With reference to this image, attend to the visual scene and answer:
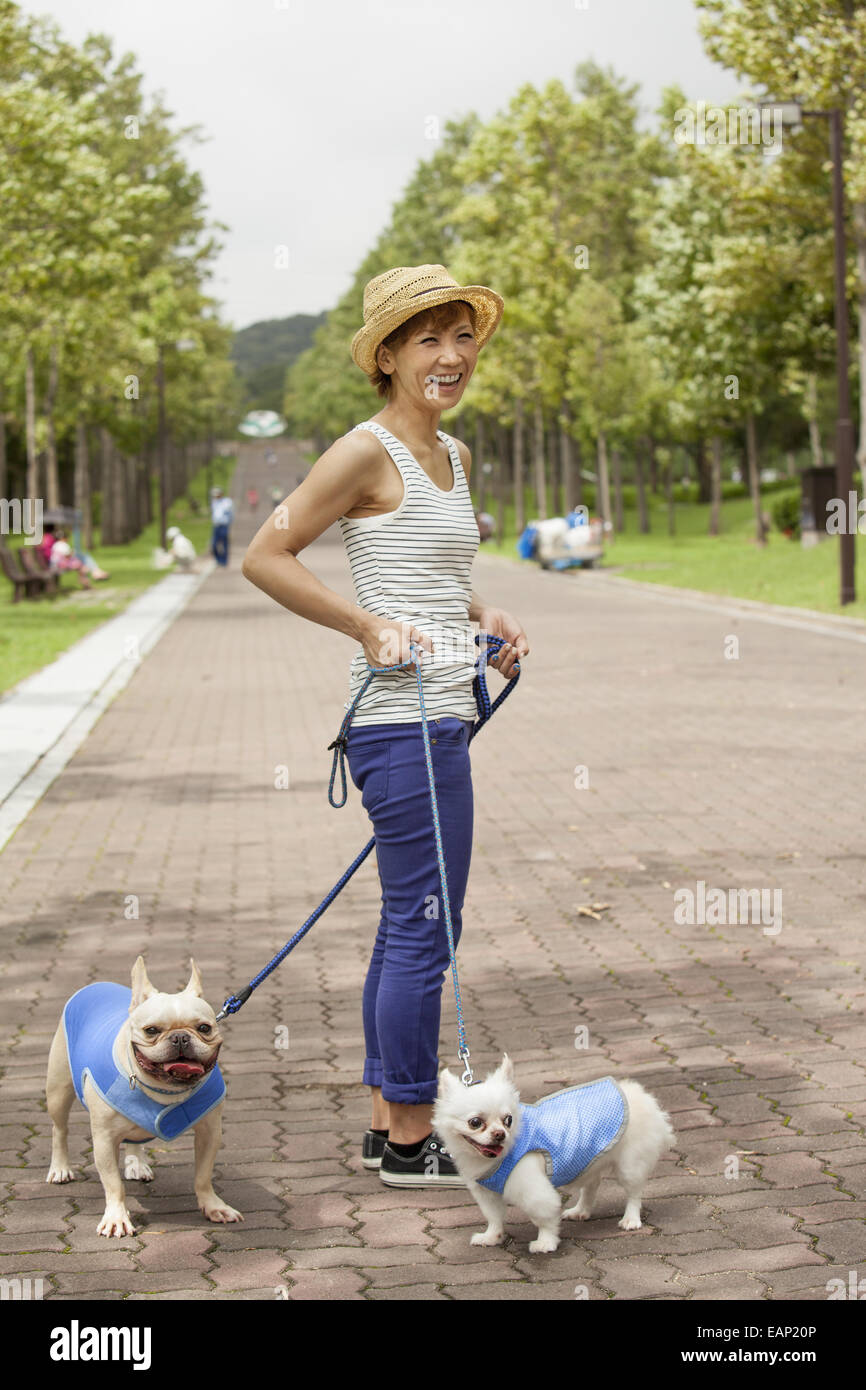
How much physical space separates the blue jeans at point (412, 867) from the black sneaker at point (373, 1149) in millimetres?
242

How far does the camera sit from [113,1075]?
13.5 feet

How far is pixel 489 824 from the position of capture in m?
9.85

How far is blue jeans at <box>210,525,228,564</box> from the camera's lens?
44.8 metres

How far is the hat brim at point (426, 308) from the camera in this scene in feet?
13.9

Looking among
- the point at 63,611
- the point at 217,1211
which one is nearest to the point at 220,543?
the point at 63,611

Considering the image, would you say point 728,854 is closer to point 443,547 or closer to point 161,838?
point 161,838

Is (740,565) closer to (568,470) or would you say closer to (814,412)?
(568,470)

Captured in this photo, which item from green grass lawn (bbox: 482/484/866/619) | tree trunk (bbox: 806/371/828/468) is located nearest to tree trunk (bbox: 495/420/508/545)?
green grass lawn (bbox: 482/484/866/619)

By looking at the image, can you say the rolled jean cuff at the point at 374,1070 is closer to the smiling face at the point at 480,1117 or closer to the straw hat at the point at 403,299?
the smiling face at the point at 480,1117

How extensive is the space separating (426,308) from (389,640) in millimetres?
860

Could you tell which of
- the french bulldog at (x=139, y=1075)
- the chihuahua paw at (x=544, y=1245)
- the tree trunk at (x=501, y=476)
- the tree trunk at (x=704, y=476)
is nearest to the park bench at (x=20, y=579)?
the french bulldog at (x=139, y=1075)

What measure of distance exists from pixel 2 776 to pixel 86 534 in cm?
3990
